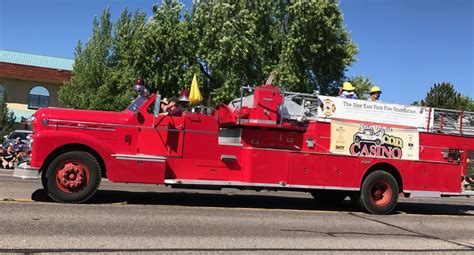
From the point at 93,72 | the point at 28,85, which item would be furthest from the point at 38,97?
the point at 93,72

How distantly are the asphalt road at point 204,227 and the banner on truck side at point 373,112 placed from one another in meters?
2.07

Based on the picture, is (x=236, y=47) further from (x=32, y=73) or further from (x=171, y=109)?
(x=32, y=73)

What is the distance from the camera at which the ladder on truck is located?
12.2m

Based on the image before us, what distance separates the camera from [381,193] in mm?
11734

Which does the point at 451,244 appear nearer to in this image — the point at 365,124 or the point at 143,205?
the point at 365,124

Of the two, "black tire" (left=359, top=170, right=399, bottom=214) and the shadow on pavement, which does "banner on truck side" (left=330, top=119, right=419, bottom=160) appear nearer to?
"black tire" (left=359, top=170, right=399, bottom=214)

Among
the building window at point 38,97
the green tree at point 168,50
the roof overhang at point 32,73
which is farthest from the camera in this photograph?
the building window at point 38,97

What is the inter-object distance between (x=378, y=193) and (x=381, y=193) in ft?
0.25

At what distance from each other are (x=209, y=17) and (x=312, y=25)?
6.06 metres

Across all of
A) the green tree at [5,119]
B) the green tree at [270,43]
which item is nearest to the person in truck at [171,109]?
the green tree at [270,43]

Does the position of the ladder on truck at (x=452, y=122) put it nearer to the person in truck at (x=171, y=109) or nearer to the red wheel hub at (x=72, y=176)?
the person in truck at (x=171, y=109)

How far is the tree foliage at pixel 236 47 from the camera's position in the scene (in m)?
29.7

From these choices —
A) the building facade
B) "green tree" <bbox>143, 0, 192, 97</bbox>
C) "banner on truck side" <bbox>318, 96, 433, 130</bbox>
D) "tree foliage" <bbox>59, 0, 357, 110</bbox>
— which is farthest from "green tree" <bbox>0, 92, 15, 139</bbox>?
"banner on truck side" <bbox>318, 96, 433, 130</bbox>

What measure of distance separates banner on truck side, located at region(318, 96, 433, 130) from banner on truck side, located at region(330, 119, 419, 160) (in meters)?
0.14
